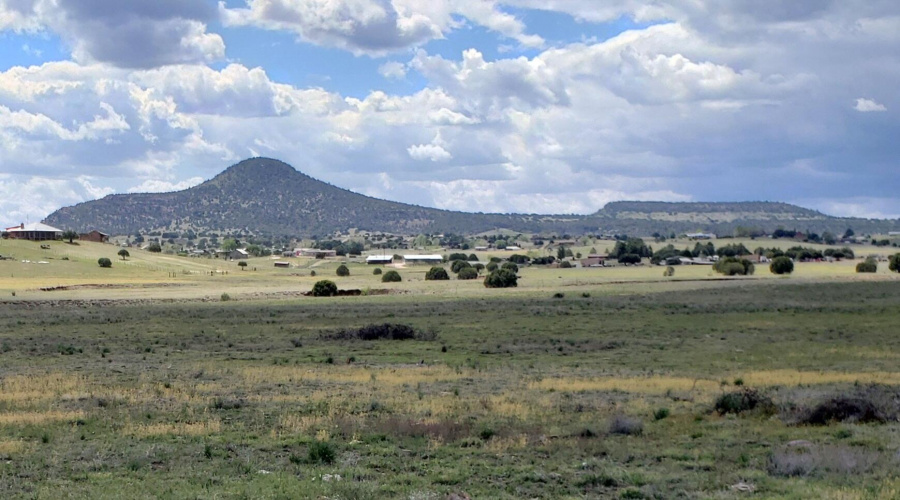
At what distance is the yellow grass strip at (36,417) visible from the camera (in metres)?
16.4

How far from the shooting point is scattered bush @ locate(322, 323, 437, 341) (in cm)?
4128

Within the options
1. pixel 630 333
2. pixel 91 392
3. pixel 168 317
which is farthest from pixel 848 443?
pixel 168 317

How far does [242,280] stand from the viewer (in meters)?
99.5

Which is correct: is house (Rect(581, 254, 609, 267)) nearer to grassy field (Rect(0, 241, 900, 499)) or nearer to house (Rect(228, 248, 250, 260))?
house (Rect(228, 248, 250, 260))

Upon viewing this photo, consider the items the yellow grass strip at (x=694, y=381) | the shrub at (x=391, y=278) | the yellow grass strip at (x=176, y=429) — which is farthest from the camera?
the shrub at (x=391, y=278)

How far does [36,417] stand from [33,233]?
461ft

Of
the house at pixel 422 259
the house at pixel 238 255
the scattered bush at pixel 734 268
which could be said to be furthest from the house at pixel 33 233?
the scattered bush at pixel 734 268

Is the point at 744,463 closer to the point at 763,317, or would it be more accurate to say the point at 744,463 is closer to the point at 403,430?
the point at 403,430

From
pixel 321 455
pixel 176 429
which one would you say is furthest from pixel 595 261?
pixel 321 455

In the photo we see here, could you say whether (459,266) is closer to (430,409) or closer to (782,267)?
(782,267)

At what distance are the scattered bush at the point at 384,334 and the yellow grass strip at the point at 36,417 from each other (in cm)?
2366

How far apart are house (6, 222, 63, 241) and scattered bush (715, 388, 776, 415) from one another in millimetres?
141253

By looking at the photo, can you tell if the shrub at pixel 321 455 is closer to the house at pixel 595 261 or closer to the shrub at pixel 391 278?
the shrub at pixel 391 278

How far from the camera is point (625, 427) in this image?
15797 millimetres
